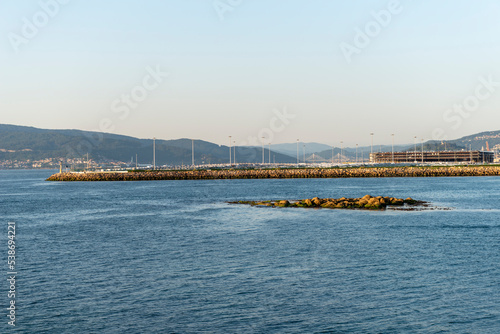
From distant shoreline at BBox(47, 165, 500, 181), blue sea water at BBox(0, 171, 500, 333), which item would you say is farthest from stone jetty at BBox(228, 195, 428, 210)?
distant shoreline at BBox(47, 165, 500, 181)

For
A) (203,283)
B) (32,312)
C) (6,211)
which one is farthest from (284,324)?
(6,211)

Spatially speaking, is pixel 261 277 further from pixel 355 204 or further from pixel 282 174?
pixel 282 174

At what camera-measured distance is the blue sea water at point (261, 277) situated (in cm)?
1878

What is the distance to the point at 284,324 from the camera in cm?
1841

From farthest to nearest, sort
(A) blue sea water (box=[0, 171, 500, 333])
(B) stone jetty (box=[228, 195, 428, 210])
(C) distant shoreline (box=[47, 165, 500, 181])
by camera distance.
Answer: (C) distant shoreline (box=[47, 165, 500, 181])
(B) stone jetty (box=[228, 195, 428, 210])
(A) blue sea water (box=[0, 171, 500, 333])

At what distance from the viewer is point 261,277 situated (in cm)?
2503

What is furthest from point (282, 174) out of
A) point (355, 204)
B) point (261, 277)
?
point (261, 277)

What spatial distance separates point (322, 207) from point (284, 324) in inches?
1651

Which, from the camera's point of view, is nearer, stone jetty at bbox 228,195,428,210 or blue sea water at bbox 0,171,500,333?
blue sea water at bbox 0,171,500,333

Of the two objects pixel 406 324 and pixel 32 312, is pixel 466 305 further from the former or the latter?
pixel 32 312

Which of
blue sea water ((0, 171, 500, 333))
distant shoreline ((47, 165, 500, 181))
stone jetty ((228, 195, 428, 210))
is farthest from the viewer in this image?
distant shoreline ((47, 165, 500, 181))

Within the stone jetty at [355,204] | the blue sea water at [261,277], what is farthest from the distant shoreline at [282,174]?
the blue sea water at [261,277]

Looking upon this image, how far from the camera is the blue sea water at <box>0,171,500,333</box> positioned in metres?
18.8

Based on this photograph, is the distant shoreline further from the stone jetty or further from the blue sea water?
the blue sea water
